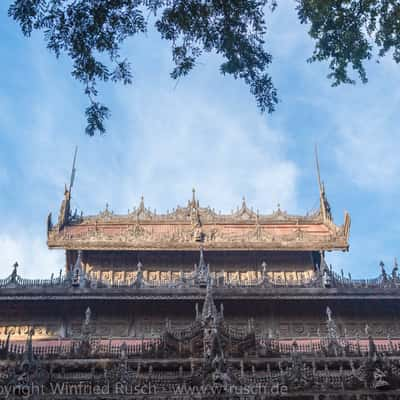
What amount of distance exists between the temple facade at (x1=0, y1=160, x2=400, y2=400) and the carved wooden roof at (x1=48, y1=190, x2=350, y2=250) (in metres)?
0.06

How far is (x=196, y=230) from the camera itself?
23.8 metres

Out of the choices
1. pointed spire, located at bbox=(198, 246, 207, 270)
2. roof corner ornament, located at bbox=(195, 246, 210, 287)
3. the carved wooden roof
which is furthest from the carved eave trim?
roof corner ornament, located at bbox=(195, 246, 210, 287)

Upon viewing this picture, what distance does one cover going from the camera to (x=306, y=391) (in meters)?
12.9

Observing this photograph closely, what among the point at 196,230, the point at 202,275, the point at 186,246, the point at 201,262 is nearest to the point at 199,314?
the point at 202,275

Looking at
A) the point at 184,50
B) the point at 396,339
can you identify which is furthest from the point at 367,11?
the point at 396,339

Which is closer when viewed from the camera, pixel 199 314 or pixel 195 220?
pixel 199 314

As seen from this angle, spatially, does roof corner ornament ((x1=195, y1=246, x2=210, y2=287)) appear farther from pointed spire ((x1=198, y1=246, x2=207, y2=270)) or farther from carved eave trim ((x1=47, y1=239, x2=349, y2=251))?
carved eave trim ((x1=47, y1=239, x2=349, y2=251))

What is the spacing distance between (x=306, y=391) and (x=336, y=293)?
21.3 ft

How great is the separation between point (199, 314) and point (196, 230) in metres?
7.38

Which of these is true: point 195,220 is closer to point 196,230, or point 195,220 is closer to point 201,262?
point 196,230

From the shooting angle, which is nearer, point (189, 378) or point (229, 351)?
point (189, 378)

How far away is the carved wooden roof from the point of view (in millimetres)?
22953

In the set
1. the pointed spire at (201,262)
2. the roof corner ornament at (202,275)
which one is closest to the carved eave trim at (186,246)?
the pointed spire at (201,262)

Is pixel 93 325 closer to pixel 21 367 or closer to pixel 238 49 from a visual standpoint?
pixel 21 367
